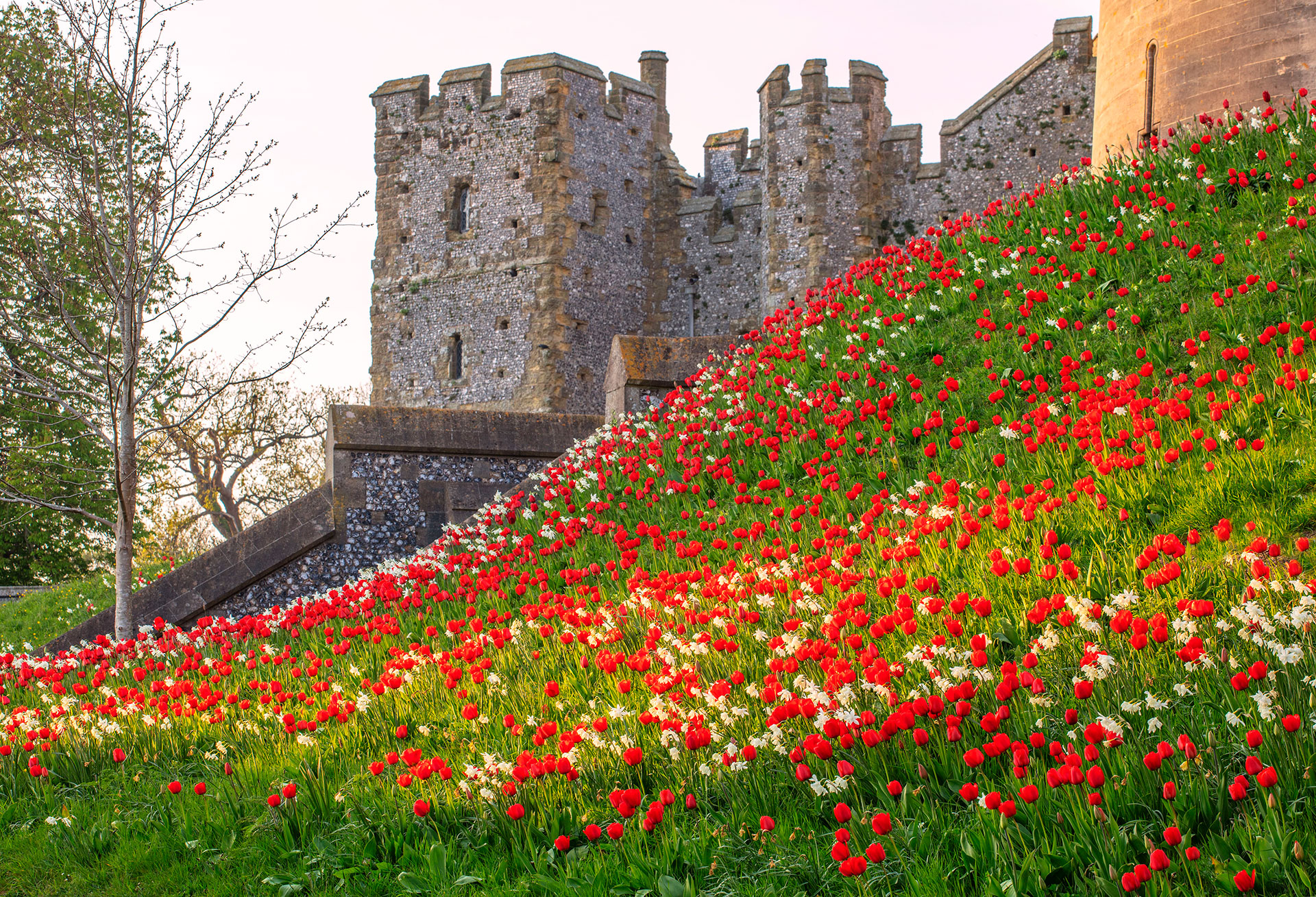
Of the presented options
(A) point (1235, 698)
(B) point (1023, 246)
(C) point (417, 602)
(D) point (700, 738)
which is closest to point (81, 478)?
(C) point (417, 602)

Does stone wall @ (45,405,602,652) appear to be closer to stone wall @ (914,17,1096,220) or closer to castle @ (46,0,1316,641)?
castle @ (46,0,1316,641)

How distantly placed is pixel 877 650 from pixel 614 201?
27.7 meters

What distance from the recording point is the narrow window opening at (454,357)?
1179 inches

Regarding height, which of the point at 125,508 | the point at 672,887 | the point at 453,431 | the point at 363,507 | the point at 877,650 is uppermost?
the point at 453,431

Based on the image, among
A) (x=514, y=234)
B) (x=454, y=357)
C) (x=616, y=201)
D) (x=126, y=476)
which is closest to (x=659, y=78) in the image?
(x=616, y=201)

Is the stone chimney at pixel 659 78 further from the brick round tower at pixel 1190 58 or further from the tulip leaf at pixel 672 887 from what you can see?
the tulip leaf at pixel 672 887

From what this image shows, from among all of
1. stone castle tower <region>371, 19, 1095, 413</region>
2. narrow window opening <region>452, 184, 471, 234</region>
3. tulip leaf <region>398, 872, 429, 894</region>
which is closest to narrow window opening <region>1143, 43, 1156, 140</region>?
tulip leaf <region>398, 872, 429, 894</region>

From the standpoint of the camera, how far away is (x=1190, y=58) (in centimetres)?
1067

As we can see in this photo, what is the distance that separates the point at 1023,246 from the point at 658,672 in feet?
18.6

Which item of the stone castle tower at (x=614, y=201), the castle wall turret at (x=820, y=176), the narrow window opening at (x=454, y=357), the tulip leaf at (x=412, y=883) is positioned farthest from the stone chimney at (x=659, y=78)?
the tulip leaf at (x=412, y=883)

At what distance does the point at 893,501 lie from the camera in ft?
19.1

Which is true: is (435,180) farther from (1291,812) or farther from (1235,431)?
(1291,812)

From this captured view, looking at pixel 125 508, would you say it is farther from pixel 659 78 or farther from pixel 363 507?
pixel 659 78

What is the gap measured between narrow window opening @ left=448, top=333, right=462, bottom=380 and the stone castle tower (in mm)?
41
